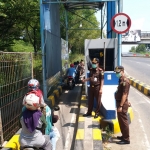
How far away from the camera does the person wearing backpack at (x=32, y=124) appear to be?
8.71 feet

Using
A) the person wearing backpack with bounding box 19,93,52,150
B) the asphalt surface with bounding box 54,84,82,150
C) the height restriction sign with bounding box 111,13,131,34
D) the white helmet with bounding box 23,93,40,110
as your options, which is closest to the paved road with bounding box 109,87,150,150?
the asphalt surface with bounding box 54,84,82,150

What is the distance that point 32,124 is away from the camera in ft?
8.89

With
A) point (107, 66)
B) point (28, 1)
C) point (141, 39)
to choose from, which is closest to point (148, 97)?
point (107, 66)

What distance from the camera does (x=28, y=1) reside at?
8.35 m

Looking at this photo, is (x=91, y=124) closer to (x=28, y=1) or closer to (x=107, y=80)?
(x=107, y=80)

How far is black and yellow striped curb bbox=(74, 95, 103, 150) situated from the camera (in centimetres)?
400

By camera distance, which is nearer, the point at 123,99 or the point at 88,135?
the point at 123,99

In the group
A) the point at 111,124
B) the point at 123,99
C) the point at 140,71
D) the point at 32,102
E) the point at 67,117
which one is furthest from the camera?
the point at 140,71

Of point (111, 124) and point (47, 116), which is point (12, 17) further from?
point (47, 116)

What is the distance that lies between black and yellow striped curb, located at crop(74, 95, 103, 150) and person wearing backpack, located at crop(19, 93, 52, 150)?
133cm

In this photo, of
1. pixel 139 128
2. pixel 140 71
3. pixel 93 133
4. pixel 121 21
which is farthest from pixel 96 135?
pixel 140 71

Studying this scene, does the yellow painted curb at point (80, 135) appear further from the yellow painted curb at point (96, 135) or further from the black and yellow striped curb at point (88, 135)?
the yellow painted curb at point (96, 135)

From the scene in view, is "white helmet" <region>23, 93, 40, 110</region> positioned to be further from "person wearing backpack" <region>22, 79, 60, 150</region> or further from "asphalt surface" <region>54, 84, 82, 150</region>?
"asphalt surface" <region>54, 84, 82, 150</region>

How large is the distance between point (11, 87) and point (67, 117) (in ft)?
7.64
